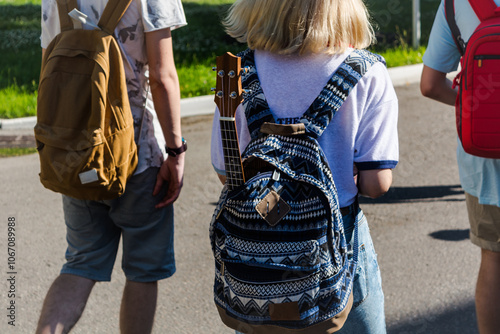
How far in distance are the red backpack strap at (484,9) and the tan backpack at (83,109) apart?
122 centimetres

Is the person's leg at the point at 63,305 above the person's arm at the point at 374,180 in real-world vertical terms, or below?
below

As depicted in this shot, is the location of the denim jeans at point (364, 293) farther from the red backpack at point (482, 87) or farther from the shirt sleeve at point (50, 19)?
the shirt sleeve at point (50, 19)

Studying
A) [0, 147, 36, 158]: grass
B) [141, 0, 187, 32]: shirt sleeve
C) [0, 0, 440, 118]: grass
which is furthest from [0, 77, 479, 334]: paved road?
[0, 0, 440, 118]: grass

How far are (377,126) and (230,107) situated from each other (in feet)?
1.42

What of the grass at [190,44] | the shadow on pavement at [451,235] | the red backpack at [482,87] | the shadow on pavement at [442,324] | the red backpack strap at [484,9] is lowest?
the grass at [190,44]

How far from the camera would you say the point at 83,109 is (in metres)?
2.31

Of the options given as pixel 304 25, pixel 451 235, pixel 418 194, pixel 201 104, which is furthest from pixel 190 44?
pixel 304 25

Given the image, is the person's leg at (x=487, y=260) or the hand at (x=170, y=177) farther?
the hand at (x=170, y=177)

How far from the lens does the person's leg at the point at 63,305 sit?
249cm

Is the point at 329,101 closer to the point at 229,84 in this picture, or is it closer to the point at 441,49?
the point at 229,84

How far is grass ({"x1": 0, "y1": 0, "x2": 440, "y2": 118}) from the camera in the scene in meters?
8.99

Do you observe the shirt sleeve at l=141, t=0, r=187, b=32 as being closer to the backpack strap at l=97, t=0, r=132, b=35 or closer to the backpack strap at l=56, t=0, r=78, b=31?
the backpack strap at l=97, t=0, r=132, b=35

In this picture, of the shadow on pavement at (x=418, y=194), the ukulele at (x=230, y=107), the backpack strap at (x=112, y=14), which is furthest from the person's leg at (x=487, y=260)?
the shadow on pavement at (x=418, y=194)

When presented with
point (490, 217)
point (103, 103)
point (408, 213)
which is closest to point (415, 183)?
point (408, 213)
